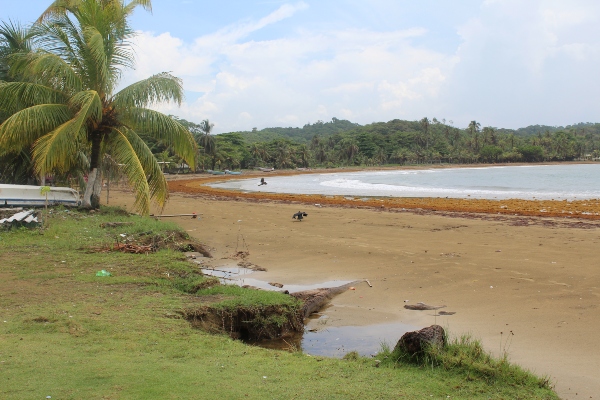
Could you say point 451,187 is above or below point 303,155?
below

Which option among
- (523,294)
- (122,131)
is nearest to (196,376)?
(523,294)

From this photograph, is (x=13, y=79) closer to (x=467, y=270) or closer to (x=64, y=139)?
(x=64, y=139)

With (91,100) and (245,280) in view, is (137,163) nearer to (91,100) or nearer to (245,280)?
(91,100)

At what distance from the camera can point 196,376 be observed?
165 inches

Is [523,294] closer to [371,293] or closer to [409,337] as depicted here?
[371,293]

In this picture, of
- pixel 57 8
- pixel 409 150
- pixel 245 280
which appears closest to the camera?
pixel 245 280

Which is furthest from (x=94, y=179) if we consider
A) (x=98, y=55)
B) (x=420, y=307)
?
(x=420, y=307)

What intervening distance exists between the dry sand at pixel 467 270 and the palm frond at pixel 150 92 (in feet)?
12.9

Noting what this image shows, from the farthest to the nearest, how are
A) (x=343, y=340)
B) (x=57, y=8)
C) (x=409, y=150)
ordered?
(x=409, y=150), (x=57, y=8), (x=343, y=340)

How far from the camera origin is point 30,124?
13297 mm

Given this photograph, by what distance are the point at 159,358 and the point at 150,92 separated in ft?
36.4

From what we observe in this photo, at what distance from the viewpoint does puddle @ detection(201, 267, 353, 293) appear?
8.52m

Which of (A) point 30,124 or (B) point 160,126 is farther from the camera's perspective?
(B) point 160,126

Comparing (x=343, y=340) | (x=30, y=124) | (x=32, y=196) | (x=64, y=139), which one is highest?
(x=30, y=124)
